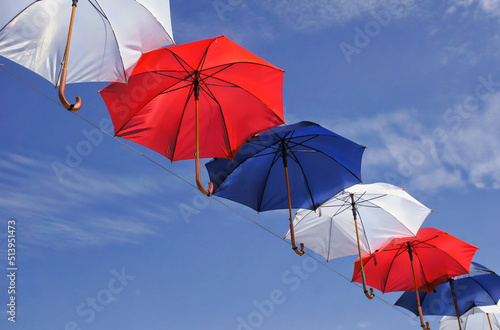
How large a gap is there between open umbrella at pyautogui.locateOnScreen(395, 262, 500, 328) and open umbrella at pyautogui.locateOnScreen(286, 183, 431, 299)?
3.84 metres

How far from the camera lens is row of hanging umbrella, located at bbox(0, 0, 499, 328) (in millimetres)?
5578

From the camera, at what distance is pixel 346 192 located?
1034cm

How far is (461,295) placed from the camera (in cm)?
1324

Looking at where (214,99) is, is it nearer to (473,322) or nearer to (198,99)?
(198,99)

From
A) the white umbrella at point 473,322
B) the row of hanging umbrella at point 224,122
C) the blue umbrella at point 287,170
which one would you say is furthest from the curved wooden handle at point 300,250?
the white umbrella at point 473,322

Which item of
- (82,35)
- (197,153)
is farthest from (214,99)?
(82,35)

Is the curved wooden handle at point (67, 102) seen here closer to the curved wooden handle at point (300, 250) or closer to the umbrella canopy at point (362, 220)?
the curved wooden handle at point (300, 250)

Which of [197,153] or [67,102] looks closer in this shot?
[67,102]

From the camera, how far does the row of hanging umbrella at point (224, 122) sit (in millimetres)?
5578

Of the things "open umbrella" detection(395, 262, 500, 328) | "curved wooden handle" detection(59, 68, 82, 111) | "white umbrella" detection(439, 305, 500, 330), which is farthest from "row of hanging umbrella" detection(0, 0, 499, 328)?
"white umbrella" detection(439, 305, 500, 330)

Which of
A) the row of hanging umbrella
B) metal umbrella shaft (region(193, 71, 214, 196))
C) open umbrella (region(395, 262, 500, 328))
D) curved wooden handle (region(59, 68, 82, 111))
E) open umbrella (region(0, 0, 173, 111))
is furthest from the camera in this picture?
open umbrella (region(395, 262, 500, 328))

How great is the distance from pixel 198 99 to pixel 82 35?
185 centimetres

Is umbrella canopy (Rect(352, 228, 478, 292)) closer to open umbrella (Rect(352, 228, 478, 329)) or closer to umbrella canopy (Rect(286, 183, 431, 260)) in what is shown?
open umbrella (Rect(352, 228, 478, 329))

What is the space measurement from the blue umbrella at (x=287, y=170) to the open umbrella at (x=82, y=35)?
3210 mm
